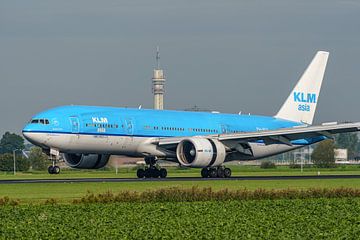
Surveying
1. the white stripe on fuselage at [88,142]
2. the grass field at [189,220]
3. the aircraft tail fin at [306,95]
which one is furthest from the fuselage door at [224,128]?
the grass field at [189,220]

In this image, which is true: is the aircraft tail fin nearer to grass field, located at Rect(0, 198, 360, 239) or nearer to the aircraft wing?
the aircraft wing

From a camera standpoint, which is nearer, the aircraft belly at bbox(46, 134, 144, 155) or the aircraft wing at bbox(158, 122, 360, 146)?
the aircraft belly at bbox(46, 134, 144, 155)

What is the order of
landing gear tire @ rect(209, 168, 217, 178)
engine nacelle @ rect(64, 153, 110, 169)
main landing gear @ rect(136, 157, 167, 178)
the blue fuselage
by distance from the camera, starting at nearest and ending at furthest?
the blue fuselage → landing gear tire @ rect(209, 168, 217, 178) → main landing gear @ rect(136, 157, 167, 178) → engine nacelle @ rect(64, 153, 110, 169)

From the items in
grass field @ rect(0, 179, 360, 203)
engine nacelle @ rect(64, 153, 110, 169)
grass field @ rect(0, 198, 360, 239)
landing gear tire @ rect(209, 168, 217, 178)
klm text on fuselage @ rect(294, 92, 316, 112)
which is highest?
klm text on fuselage @ rect(294, 92, 316, 112)

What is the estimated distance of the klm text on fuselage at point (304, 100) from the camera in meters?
84.5

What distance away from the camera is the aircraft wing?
227 feet

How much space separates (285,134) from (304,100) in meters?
15.0

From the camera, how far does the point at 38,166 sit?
398 feet

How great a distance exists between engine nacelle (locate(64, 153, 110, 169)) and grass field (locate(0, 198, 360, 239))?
1224 inches

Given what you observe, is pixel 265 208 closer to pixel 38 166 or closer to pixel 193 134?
pixel 193 134

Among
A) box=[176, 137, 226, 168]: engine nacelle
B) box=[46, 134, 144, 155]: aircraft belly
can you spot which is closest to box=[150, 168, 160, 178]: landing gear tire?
box=[46, 134, 144, 155]: aircraft belly

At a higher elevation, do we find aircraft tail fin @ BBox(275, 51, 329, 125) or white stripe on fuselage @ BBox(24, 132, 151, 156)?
aircraft tail fin @ BBox(275, 51, 329, 125)

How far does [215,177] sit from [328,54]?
21520 millimetres

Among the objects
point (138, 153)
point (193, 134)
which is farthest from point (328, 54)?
point (138, 153)
